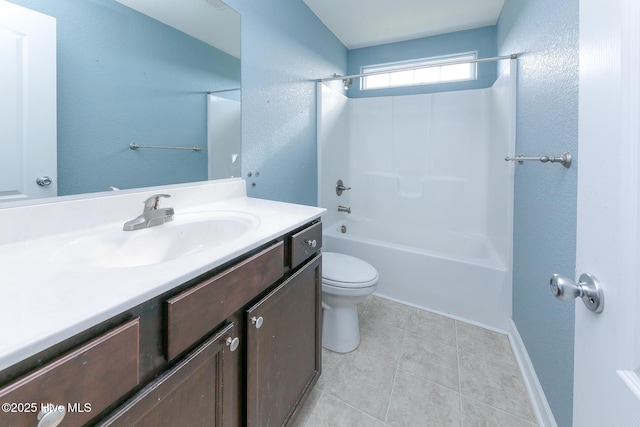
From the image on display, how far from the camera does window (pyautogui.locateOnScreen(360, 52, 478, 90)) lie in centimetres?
261

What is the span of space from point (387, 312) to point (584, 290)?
174 cm

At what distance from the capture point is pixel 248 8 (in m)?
1.53

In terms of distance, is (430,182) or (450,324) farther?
(430,182)

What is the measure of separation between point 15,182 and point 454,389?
1.89 m

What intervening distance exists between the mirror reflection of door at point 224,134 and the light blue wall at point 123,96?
4cm

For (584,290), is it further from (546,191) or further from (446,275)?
(446,275)

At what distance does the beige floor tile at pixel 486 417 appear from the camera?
1208mm

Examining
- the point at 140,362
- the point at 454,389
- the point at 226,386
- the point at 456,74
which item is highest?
the point at 456,74

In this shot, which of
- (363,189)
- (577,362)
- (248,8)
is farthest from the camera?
(363,189)

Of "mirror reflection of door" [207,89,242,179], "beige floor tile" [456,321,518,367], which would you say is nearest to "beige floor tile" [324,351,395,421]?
"beige floor tile" [456,321,518,367]

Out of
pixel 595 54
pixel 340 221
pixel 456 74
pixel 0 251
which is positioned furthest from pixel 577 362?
pixel 456 74

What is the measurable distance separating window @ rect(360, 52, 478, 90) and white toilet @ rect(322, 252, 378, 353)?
5.86ft

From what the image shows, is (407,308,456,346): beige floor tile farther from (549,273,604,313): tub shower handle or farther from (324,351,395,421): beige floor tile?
(549,273,604,313): tub shower handle

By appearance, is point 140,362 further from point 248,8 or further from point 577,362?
point 248,8
